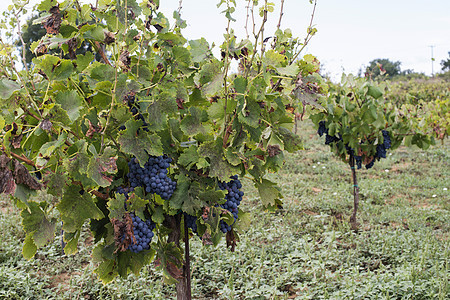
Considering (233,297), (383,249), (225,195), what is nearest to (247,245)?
(233,297)

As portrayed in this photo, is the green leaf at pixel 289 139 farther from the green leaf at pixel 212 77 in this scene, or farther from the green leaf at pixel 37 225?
the green leaf at pixel 37 225

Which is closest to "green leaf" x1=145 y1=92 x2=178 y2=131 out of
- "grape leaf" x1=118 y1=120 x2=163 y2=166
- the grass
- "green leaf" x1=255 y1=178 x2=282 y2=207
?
"grape leaf" x1=118 y1=120 x2=163 y2=166

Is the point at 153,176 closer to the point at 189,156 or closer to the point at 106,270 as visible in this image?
the point at 189,156

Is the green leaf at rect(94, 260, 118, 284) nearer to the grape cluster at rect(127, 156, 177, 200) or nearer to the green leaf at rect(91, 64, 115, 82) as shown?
the grape cluster at rect(127, 156, 177, 200)

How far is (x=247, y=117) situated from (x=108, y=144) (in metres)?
0.62

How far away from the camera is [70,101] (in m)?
1.52

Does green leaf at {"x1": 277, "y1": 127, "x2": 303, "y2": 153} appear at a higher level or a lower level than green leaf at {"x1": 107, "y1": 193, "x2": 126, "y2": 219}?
higher

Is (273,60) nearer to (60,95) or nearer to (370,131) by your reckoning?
(60,95)

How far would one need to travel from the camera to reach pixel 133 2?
1718mm

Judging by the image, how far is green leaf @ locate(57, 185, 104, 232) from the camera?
61.7 inches

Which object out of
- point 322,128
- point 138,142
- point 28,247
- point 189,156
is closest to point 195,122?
point 189,156

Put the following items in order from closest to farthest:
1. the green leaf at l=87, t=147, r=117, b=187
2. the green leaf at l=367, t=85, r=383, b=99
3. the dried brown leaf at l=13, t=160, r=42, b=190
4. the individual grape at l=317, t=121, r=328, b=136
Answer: the dried brown leaf at l=13, t=160, r=42, b=190, the green leaf at l=87, t=147, r=117, b=187, the green leaf at l=367, t=85, r=383, b=99, the individual grape at l=317, t=121, r=328, b=136

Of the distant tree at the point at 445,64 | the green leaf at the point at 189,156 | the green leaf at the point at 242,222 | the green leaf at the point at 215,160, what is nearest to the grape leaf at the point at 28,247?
the green leaf at the point at 189,156

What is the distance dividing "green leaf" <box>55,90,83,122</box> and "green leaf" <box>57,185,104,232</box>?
1.02 feet
